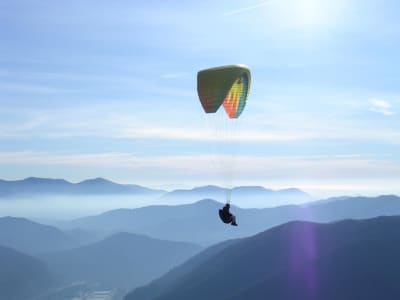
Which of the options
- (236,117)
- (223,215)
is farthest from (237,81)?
(223,215)

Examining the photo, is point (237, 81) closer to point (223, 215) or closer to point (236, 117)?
point (236, 117)

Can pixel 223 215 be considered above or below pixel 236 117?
below

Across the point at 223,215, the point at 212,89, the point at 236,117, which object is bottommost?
the point at 223,215

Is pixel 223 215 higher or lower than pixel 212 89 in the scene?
lower

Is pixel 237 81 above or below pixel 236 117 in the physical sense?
above

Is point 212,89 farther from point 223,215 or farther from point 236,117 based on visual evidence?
point 223,215

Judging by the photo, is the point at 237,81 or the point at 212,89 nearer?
the point at 212,89

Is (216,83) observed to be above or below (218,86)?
above

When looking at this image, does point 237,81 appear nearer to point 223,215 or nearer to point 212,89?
point 212,89
